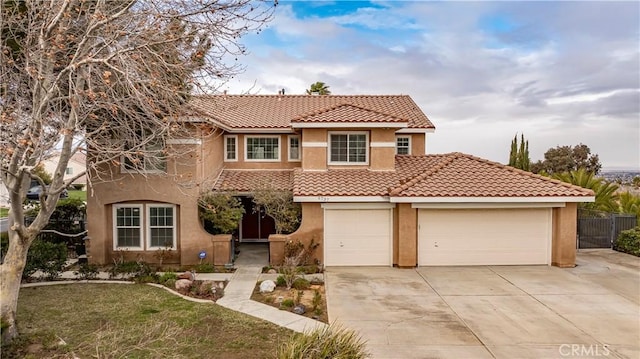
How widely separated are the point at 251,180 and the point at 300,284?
252 inches

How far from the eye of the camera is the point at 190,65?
9734 millimetres

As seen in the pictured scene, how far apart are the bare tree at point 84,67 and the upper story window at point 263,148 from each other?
905 centimetres

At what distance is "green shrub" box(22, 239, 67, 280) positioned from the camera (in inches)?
508

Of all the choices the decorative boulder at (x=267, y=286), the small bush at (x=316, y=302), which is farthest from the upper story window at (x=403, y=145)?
the small bush at (x=316, y=302)

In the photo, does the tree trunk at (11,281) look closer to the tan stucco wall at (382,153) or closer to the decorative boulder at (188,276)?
the decorative boulder at (188,276)

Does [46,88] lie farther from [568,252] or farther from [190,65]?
[568,252]

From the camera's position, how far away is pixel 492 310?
424 inches

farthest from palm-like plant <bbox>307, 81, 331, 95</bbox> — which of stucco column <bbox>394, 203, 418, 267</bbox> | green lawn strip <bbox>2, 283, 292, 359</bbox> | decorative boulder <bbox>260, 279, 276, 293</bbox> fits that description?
green lawn strip <bbox>2, 283, 292, 359</bbox>

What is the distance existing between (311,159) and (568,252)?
10.7 meters

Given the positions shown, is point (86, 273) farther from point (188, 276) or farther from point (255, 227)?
point (255, 227)

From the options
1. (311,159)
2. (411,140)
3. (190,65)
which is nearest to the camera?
(190,65)

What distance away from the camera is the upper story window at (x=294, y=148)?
1956 centimetres

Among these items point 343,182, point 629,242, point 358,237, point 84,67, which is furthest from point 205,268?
point 629,242

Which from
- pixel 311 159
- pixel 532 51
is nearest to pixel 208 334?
pixel 311 159
